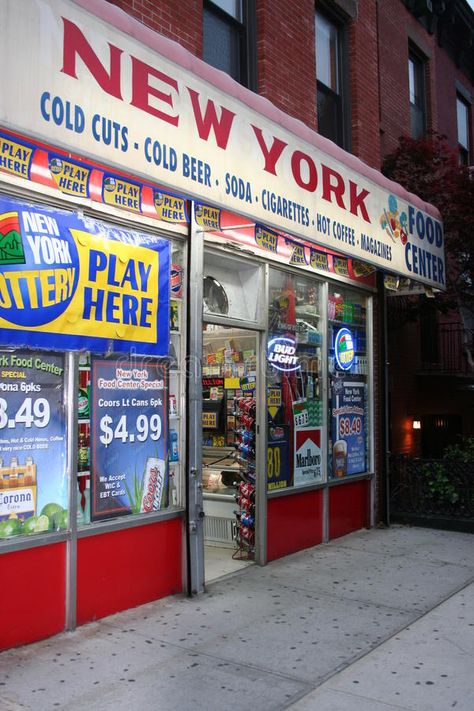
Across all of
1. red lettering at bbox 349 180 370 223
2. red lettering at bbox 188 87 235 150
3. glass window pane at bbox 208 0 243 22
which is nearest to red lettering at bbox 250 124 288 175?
red lettering at bbox 188 87 235 150

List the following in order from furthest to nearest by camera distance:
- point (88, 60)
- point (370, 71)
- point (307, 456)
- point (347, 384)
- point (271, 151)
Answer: point (370, 71), point (347, 384), point (307, 456), point (271, 151), point (88, 60)

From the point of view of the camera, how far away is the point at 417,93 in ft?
45.5

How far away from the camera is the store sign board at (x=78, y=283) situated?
4902mm

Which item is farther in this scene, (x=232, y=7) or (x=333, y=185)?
(x=232, y=7)

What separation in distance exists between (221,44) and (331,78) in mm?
2688

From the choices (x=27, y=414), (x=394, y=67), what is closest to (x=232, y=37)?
(x=394, y=67)

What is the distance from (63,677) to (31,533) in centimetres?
106

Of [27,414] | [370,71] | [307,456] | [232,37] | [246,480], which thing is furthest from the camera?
[370,71]

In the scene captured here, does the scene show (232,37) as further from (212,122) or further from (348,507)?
(348,507)

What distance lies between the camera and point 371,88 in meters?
10.5

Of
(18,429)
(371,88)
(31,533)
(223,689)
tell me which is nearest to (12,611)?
(31,533)

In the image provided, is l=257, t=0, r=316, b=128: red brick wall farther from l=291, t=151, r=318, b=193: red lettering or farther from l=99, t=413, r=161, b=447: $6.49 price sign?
l=99, t=413, r=161, b=447: $6.49 price sign

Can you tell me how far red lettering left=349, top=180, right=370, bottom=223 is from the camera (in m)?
7.35

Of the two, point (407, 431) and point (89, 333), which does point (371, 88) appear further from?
point (89, 333)
